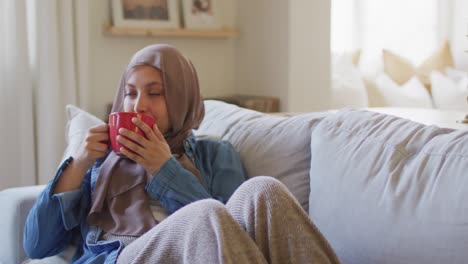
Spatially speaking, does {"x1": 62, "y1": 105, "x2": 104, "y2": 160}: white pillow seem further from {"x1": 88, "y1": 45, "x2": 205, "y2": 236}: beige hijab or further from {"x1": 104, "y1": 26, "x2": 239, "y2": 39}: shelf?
{"x1": 104, "y1": 26, "x2": 239, "y2": 39}: shelf

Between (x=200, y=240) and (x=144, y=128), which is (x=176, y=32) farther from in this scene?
(x=200, y=240)

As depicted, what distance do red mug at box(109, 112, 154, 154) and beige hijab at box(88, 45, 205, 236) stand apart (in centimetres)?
11

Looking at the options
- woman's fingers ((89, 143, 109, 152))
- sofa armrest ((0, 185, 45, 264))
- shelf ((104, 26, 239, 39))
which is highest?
shelf ((104, 26, 239, 39))

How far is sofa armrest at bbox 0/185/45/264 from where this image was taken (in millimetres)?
1581

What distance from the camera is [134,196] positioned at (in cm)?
150

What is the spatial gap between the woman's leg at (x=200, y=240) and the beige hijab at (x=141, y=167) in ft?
0.79

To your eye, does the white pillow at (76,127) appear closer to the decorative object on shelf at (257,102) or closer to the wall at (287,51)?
the decorative object on shelf at (257,102)

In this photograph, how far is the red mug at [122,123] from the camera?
4.59 feet

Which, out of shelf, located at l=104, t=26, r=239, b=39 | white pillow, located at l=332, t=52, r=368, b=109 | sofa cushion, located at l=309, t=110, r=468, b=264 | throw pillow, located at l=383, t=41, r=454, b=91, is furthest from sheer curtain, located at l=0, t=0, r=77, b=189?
throw pillow, located at l=383, t=41, r=454, b=91

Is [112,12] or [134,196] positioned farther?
[112,12]

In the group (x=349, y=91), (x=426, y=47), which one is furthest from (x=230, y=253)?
(x=426, y=47)

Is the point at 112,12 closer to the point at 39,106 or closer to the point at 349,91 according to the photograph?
the point at 39,106

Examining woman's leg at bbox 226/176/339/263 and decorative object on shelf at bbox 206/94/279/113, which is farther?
decorative object on shelf at bbox 206/94/279/113

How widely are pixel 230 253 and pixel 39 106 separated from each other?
1.77 metres
